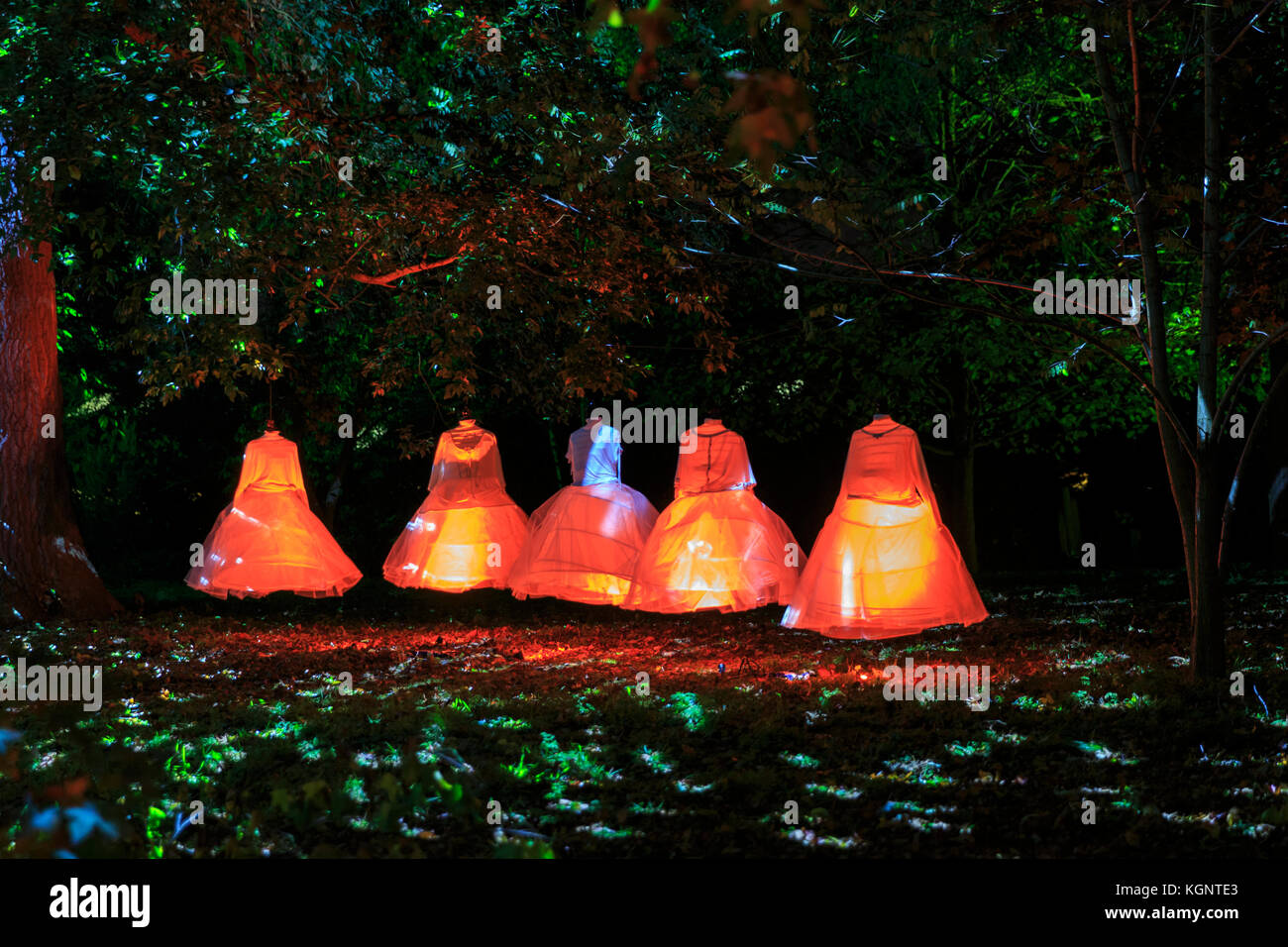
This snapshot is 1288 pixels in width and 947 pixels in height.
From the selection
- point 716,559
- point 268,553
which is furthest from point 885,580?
point 268,553

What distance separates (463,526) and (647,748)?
7252 millimetres

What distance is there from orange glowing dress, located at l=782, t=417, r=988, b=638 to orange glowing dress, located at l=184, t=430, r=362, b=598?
6.14 metres

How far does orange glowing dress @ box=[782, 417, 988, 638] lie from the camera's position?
9438 millimetres

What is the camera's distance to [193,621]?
12.4 meters

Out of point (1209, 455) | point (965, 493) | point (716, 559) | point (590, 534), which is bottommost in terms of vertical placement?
point (716, 559)

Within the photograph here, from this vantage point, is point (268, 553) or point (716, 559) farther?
point (268, 553)

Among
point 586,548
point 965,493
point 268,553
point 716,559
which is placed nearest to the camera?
point 716,559

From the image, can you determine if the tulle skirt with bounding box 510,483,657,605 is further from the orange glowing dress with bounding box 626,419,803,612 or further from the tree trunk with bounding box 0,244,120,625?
the tree trunk with bounding box 0,244,120,625

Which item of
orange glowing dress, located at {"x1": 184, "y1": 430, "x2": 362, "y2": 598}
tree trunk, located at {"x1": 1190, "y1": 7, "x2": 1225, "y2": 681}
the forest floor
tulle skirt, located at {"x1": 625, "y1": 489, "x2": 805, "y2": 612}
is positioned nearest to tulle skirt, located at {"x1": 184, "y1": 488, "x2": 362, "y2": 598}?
orange glowing dress, located at {"x1": 184, "y1": 430, "x2": 362, "y2": 598}

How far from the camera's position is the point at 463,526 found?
520 inches

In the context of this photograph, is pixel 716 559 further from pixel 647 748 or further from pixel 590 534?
pixel 647 748

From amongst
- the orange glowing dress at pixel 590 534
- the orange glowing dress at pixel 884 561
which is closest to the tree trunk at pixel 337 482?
the orange glowing dress at pixel 590 534
